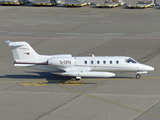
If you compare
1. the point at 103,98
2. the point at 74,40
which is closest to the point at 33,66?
the point at 103,98

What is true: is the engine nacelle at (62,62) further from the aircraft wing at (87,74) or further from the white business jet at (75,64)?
the aircraft wing at (87,74)

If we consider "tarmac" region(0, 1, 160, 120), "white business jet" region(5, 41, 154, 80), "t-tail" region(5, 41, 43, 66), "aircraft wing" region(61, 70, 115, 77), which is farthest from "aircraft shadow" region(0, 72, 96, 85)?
"t-tail" region(5, 41, 43, 66)

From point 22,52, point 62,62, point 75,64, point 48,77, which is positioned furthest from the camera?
point 48,77

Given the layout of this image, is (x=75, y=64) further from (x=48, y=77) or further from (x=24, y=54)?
(x=24, y=54)

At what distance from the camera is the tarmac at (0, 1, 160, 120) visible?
111 feet

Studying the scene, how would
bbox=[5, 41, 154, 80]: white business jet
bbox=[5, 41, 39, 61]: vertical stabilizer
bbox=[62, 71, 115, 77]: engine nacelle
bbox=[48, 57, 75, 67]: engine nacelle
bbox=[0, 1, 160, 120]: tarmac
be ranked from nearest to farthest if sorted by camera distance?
bbox=[0, 1, 160, 120]: tarmac
bbox=[62, 71, 115, 77]: engine nacelle
bbox=[48, 57, 75, 67]: engine nacelle
bbox=[5, 41, 154, 80]: white business jet
bbox=[5, 41, 39, 61]: vertical stabilizer

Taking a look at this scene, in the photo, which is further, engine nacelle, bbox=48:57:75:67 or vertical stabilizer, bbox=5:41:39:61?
vertical stabilizer, bbox=5:41:39:61

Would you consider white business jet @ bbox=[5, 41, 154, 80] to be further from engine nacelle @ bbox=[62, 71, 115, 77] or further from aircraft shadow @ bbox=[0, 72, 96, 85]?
aircraft shadow @ bbox=[0, 72, 96, 85]

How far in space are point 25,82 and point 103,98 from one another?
9.74 m

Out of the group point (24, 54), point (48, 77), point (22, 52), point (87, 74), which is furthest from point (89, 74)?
point (22, 52)

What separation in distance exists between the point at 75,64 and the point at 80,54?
1117 centimetres

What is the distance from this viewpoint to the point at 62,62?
41219mm

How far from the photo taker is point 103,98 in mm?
36562

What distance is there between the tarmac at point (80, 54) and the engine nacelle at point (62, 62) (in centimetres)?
195
